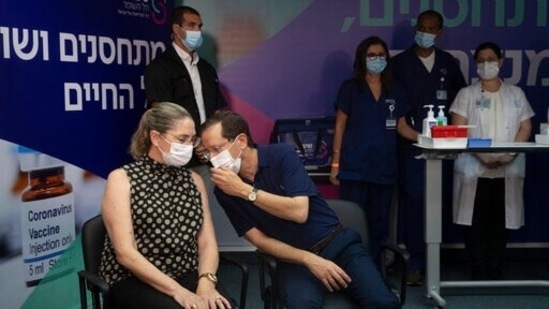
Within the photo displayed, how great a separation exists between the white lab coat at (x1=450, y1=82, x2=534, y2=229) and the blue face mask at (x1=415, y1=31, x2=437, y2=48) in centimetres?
37

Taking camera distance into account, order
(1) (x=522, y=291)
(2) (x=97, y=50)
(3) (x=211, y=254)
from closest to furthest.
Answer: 1. (3) (x=211, y=254)
2. (2) (x=97, y=50)
3. (1) (x=522, y=291)

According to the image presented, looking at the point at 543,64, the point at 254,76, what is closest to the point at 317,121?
the point at 254,76

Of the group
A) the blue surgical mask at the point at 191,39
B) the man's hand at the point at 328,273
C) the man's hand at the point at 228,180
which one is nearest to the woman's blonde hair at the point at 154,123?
the man's hand at the point at 228,180

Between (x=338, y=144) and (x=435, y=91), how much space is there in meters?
0.74

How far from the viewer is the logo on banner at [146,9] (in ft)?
13.3

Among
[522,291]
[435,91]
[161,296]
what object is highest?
[435,91]

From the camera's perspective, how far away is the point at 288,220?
273 cm

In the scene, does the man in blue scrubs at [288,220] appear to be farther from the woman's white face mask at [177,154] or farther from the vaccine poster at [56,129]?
the vaccine poster at [56,129]

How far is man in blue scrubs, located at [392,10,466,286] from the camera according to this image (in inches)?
175

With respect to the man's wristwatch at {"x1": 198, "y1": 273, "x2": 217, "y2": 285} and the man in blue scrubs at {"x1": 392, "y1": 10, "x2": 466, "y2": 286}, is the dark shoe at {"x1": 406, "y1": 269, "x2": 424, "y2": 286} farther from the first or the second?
the man's wristwatch at {"x1": 198, "y1": 273, "x2": 217, "y2": 285}

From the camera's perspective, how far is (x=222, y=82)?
4996 millimetres

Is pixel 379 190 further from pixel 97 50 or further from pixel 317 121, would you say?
pixel 97 50

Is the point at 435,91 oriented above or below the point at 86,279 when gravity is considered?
above

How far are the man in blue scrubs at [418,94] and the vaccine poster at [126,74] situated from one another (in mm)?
425
